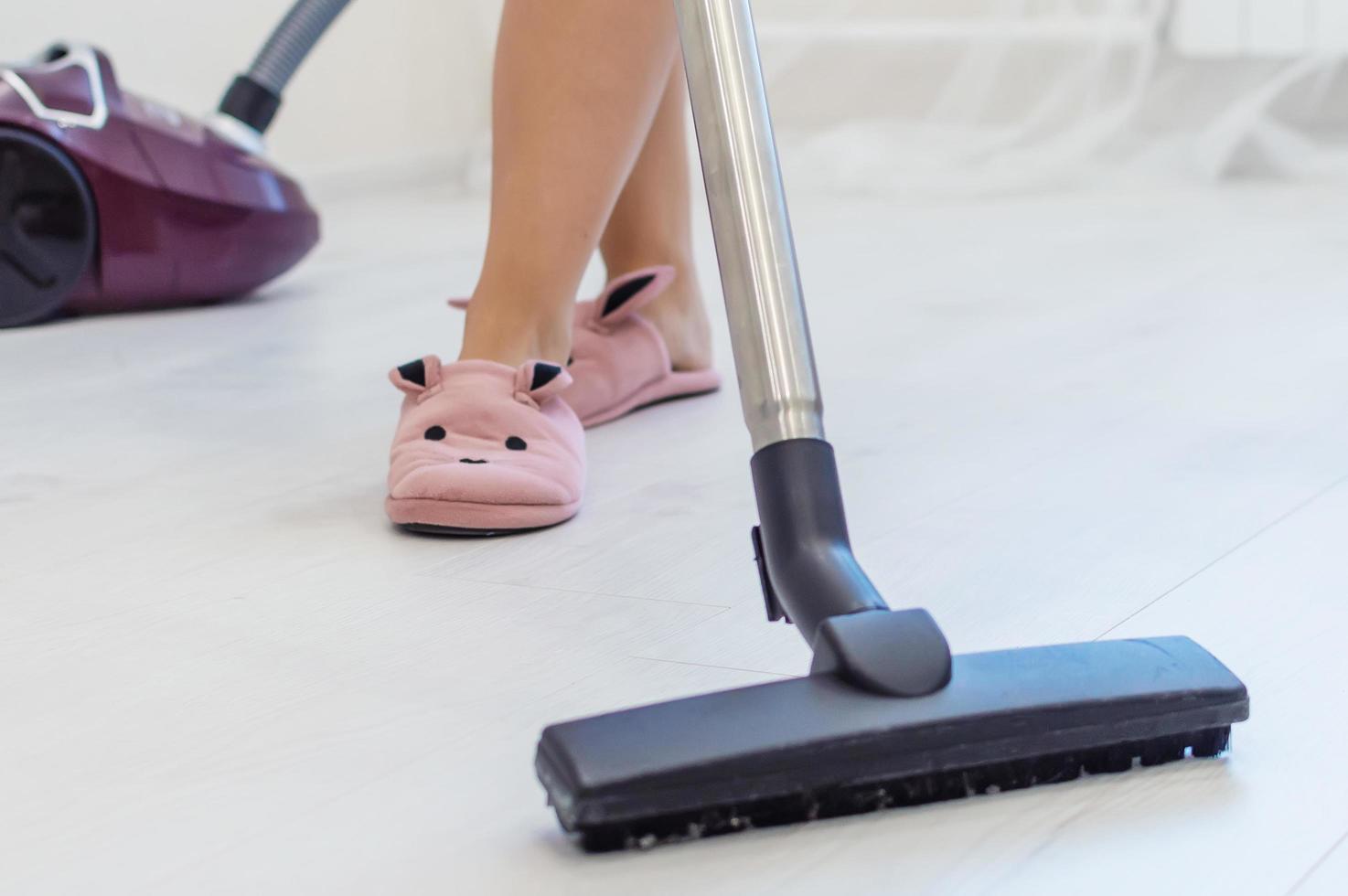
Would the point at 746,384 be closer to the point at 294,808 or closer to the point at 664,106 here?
the point at 294,808

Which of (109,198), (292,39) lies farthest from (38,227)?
(292,39)

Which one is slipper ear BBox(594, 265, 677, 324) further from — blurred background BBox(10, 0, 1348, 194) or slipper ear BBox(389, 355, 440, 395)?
blurred background BBox(10, 0, 1348, 194)

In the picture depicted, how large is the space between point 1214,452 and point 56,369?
0.87 meters

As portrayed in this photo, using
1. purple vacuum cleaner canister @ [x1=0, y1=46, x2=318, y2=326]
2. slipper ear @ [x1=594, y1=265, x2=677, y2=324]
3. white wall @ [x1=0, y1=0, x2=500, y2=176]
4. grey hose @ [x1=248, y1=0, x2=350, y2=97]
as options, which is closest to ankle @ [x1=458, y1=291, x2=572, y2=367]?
slipper ear @ [x1=594, y1=265, x2=677, y2=324]

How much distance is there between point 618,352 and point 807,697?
0.59m

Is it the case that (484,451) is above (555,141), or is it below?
below

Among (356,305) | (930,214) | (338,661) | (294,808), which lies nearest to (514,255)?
(338,661)

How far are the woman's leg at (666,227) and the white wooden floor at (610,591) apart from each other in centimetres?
6

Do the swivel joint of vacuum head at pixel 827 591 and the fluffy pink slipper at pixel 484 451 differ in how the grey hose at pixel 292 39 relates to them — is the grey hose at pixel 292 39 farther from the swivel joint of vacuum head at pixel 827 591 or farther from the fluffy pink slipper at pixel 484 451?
the swivel joint of vacuum head at pixel 827 591

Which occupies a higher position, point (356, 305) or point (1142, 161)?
point (1142, 161)

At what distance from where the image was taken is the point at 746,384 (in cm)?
55

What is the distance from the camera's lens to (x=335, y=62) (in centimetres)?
257

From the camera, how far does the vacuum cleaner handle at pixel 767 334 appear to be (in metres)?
0.52

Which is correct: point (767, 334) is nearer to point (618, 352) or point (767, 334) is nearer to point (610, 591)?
point (610, 591)
